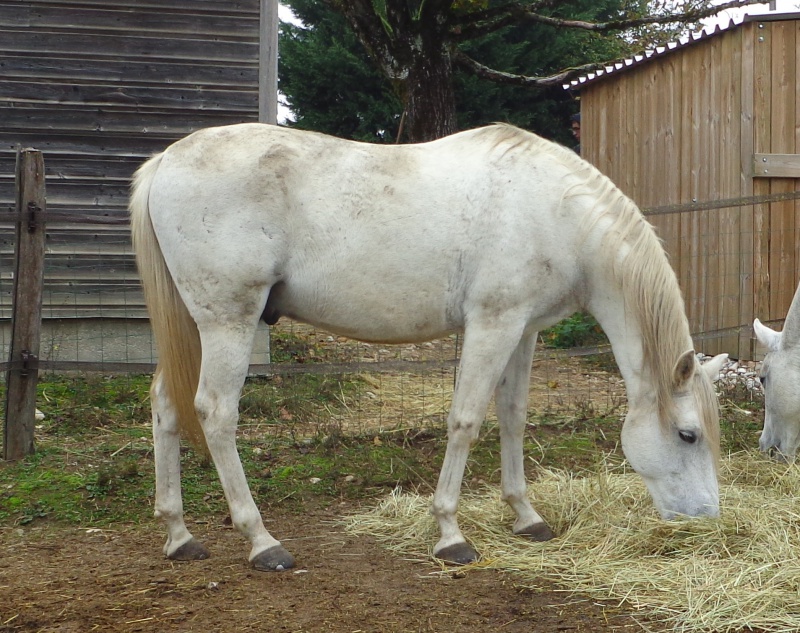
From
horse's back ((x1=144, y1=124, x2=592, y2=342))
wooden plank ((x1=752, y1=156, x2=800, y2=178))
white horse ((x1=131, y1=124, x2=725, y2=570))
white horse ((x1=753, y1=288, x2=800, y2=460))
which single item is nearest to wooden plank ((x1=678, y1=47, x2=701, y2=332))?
wooden plank ((x1=752, y1=156, x2=800, y2=178))

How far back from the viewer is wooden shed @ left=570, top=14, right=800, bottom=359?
7.42m

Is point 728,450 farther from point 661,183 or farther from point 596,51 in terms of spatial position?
point 596,51

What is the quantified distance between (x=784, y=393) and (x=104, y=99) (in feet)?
18.8

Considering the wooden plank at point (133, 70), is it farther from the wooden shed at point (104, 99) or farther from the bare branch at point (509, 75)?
the bare branch at point (509, 75)

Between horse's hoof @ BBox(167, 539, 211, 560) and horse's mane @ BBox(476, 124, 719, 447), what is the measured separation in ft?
6.70

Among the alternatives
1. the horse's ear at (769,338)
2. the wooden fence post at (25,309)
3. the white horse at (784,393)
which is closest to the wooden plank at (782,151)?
the horse's ear at (769,338)

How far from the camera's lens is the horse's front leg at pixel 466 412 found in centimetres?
364

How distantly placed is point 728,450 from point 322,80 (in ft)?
41.6

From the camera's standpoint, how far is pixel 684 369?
3.58 m

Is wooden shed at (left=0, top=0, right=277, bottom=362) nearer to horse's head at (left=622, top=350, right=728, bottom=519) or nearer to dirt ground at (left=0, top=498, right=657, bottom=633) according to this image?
dirt ground at (left=0, top=498, right=657, bottom=633)

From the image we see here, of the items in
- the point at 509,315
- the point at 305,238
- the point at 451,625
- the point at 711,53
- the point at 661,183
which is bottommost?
the point at 451,625

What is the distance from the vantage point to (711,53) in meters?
8.00

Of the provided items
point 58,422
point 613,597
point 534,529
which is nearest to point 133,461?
point 58,422

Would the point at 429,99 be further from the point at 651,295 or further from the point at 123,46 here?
the point at 651,295
